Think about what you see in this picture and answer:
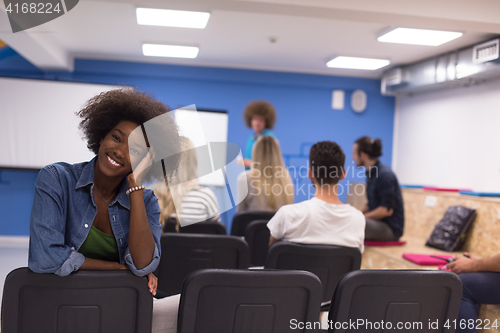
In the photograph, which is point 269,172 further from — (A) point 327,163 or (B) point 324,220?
(B) point 324,220

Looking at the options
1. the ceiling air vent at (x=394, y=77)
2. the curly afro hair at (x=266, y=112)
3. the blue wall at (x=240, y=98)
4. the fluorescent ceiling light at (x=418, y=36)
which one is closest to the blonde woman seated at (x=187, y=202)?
the curly afro hair at (x=266, y=112)

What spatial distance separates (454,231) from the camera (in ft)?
11.8

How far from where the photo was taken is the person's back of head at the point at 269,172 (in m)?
2.86

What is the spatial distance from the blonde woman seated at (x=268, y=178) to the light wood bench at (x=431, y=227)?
95 centimetres

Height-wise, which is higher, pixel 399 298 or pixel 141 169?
pixel 141 169

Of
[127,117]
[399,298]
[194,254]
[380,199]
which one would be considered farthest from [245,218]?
[380,199]

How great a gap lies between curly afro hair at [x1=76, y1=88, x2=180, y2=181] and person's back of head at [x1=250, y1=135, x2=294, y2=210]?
54.5 inches

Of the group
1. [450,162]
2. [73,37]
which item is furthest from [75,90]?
[450,162]

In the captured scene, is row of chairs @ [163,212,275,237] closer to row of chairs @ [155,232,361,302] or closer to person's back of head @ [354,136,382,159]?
row of chairs @ [155,232,361,302]

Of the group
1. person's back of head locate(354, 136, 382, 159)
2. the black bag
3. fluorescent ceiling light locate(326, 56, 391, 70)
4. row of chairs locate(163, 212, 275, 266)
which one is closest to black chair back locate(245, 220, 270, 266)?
row of chairs locate(163, 212, 275, 266)

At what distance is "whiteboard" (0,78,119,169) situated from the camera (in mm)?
5055

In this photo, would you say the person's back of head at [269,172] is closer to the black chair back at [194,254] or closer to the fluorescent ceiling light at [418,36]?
the black chair back at [194,254]

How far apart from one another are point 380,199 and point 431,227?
3.49ft

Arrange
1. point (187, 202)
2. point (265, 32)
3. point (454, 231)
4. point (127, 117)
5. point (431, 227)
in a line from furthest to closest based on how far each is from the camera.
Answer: point (431, 227) → point (265, 32) → point (454, 231) → point (187, 202) → point (127, 117)
